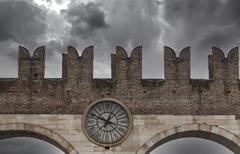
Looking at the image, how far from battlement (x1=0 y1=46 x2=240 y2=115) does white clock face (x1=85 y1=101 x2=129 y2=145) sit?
342 millimetres

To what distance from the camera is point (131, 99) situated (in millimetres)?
18781

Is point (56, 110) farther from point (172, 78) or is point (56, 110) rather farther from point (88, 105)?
point (172, 78)

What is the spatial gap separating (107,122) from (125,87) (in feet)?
4.50

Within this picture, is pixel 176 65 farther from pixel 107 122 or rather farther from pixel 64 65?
pixel 64 65

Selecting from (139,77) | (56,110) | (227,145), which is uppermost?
(139,77)

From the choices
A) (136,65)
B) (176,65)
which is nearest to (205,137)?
(176,65)

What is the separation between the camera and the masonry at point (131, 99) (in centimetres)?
1842

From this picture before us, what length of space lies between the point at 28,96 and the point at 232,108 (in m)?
7.13

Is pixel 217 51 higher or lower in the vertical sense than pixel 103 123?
higher

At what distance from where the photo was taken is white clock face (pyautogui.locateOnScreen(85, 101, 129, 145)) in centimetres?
1852

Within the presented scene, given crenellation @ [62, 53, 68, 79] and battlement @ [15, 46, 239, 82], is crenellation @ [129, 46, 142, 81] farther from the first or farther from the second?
crenellation @ [62, 53, 68, 79]

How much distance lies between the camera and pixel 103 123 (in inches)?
738

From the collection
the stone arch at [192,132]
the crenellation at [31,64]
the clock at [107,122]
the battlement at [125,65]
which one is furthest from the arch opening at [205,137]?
the crenellation at [31,64]

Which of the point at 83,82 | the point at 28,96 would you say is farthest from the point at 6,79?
the point at 83,82
